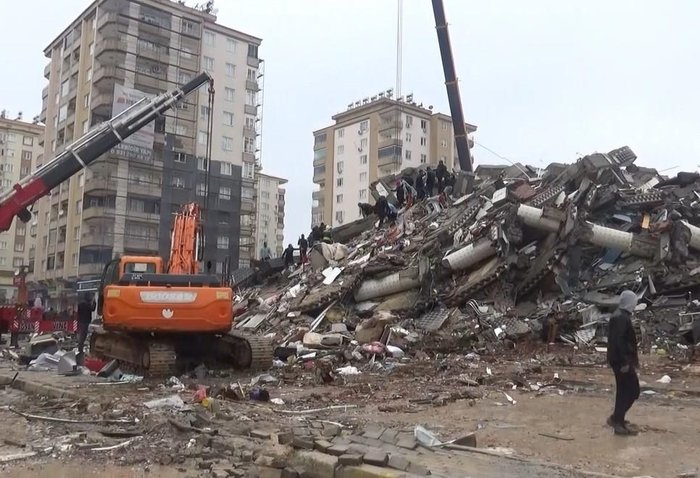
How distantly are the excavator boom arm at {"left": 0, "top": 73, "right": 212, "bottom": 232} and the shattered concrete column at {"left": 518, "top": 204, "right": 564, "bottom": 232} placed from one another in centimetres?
998

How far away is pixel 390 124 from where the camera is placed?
72.8 meters

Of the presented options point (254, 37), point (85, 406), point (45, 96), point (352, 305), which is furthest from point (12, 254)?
point (85, 406)

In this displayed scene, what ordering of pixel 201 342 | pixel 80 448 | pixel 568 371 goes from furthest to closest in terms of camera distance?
pixel 201 342 → pixel 568 371 → pixel 80 448

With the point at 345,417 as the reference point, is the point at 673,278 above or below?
above

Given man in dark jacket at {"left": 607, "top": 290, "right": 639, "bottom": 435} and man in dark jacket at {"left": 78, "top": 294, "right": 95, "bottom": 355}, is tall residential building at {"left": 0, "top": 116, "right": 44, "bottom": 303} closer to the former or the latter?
man in dark jacket at {"left": 78, "top": 294, "right": 95, "bottom": 355}

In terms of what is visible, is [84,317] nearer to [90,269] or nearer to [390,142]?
[90,269]

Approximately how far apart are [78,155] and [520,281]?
11.4 meters

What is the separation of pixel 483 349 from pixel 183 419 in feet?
24.3

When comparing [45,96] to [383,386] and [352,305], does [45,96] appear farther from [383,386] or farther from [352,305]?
[383,386]

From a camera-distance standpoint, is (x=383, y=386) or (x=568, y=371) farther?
(x=568, y=371)

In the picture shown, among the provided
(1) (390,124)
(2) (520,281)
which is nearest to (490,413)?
(2) (520,281)

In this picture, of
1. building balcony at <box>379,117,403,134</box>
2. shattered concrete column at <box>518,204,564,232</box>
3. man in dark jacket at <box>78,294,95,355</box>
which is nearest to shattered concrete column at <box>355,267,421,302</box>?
shattered concrete column at <box>518,204,564,232</box>

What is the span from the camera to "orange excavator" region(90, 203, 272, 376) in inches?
432

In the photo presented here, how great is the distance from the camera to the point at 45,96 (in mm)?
64125
